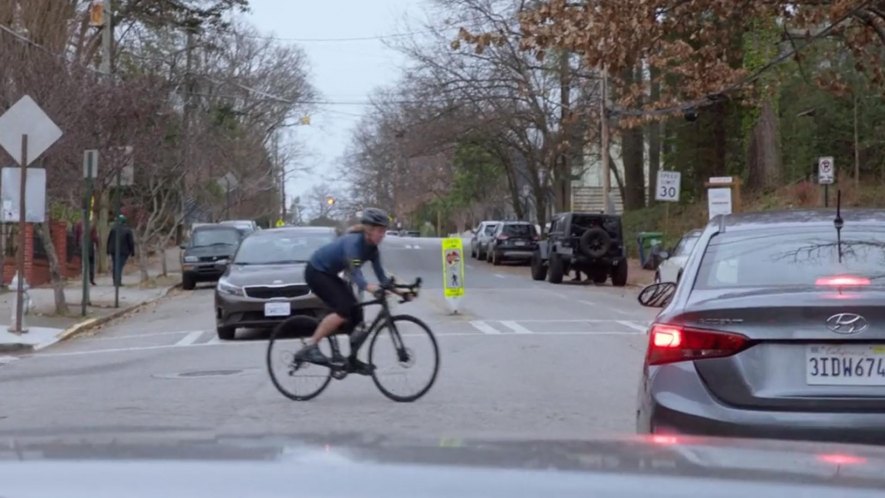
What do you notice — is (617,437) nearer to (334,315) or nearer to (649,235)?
(334,315)

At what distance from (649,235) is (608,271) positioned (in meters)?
7.20

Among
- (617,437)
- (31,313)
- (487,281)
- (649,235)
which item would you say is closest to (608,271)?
(487,281)

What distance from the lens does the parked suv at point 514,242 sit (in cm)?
4750

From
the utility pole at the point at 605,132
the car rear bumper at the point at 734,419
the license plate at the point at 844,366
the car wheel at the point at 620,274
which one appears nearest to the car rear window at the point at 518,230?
the utility pole at the point at 605,132

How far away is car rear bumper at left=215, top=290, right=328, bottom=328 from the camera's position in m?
16.5

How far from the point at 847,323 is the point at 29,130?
13.6 meters

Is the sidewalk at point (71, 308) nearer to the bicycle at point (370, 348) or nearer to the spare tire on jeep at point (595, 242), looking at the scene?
the bicycle at point (370, 348)

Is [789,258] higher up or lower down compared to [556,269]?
higher up

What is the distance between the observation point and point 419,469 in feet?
8.47

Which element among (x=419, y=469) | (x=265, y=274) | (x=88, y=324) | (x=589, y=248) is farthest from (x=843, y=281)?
(x=589, y=248)

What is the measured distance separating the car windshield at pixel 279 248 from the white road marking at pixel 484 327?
7.89ft

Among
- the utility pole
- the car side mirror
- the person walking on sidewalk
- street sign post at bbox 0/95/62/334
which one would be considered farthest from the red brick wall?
the car side mirror

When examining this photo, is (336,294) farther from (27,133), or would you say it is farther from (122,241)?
(122,241)

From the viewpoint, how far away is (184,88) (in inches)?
1731
